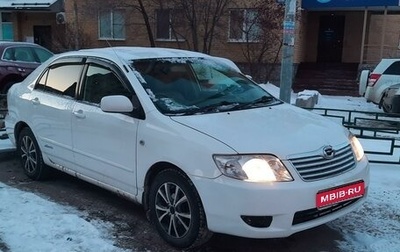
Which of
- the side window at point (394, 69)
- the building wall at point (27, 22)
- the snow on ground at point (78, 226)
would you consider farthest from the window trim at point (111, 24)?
the snow on ground at point (78, 226)

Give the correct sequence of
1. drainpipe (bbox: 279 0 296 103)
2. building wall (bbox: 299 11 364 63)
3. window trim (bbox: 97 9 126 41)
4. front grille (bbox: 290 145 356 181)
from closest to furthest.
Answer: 1. front grille (bbox: 290 145 356 181)
2. drainpipe (bbox: 279 0 296 103)
3. window trim (bbox: 97 9 126 41)
4. building wall (bbox: 299 11 364 63)

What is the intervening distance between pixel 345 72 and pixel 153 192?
1773 cm

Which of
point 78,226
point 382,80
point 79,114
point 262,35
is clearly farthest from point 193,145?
point 262,35

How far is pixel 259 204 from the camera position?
3.23 m

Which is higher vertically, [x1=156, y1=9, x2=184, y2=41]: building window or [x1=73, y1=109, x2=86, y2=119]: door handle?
[x1=156, y1=9, x2=184, y2=41]: building window

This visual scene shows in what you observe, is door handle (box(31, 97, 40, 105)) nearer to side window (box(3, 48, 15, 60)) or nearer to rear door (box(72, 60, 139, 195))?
rear door (box(72, 60, 139, 195))

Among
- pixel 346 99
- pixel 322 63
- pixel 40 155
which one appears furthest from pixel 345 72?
pixel 40 155

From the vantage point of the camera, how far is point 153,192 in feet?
12.6

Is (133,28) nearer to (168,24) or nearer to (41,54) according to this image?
(168,24)

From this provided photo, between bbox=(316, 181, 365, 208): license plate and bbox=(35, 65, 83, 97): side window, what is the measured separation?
2.70 metres

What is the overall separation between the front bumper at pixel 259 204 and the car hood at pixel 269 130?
0.82 feet

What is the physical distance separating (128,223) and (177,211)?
0.75m

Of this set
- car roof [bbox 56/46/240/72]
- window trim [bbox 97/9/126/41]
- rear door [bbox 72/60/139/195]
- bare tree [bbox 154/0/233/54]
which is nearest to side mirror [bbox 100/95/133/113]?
rear door [bbox 72/60/139/195]

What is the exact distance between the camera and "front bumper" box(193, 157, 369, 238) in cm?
323
